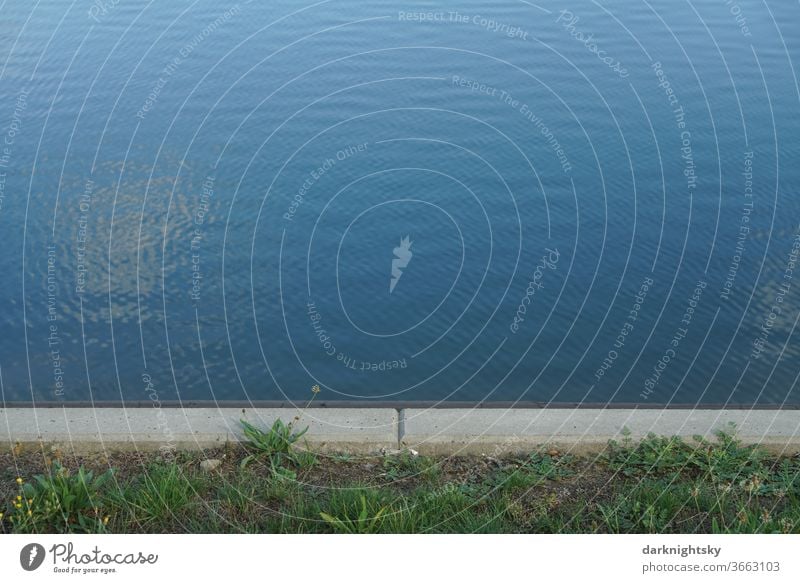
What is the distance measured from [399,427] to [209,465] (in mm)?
1259

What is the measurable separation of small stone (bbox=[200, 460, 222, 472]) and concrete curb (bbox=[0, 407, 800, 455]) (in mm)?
231

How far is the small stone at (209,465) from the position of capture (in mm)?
6645

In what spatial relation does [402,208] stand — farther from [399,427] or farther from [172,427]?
[172,427]

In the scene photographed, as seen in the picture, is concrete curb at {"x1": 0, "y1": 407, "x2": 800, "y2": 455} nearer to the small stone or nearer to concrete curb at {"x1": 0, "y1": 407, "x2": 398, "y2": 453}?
concrete curb at {"x1": 0, "y1": 407, "x2": 398, "y2": 453}

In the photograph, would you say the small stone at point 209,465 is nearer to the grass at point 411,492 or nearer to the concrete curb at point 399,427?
the grass at point 411,492

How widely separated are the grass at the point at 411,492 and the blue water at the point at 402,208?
251 centimetres

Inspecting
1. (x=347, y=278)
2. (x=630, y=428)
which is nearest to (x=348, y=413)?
(x=630, y=428)

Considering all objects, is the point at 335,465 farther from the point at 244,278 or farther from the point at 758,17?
the point at 758,17

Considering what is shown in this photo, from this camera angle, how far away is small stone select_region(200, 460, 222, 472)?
6.64 m

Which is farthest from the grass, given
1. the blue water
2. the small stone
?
the blue water

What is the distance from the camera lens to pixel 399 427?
7.03 m

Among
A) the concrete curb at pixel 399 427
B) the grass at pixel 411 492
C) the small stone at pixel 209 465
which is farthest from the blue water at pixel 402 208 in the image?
the small stone at pixel 209 465

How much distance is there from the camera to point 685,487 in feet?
20.8

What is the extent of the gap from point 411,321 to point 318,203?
2.80 m
